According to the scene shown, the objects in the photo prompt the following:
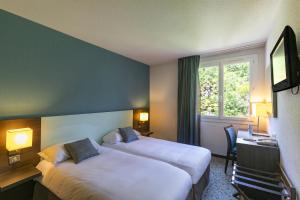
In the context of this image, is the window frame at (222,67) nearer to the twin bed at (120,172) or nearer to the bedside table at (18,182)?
the twin bed at (120,172)

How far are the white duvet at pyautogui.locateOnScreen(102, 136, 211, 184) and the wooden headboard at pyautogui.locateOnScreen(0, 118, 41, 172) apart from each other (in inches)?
47.4

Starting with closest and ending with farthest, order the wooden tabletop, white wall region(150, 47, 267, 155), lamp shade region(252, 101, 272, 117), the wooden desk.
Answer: the wooden tabletop → the wooden desk → lamp shade region(252, 101, 272, 117) → white wall region(150, 47, 267, 155)

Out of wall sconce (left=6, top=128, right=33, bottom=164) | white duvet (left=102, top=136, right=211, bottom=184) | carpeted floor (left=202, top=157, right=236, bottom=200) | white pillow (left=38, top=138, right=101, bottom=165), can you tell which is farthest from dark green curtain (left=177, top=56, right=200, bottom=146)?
wall sconce (left=6, top=128, right=33, bottom=164)

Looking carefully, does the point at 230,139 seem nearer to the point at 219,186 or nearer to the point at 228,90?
the point at 219,186

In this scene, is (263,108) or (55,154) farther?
(263,108)

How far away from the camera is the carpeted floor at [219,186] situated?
2.36 metres

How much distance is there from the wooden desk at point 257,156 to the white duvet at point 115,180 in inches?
39.1

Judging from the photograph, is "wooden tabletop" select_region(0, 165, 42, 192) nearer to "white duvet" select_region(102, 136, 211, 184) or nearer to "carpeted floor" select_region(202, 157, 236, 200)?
"white duvet" select_region(102, 136, 211, 184)

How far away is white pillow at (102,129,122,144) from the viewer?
3185mm

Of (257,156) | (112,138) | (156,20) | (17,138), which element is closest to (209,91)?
(257,156)

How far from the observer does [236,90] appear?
3.69 metres

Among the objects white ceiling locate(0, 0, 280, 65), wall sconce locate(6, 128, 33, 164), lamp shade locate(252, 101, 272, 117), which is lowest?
wall sconce locate(6, 128, 33, 164)

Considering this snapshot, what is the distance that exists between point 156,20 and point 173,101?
2666mm

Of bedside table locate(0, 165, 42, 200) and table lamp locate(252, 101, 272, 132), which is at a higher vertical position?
table lamp locate(252, 101, 272, 132)
